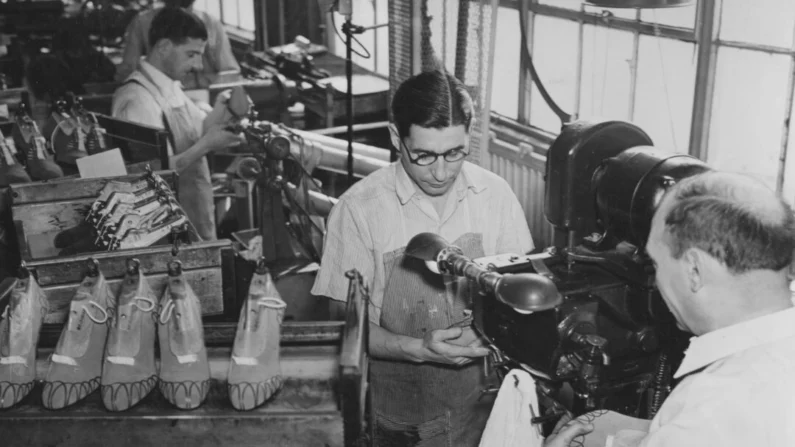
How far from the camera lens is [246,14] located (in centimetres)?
1016

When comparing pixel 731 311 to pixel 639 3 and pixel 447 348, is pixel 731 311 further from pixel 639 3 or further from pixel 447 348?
pixel 639 3

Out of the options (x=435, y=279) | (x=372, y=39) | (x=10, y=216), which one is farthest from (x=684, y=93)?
(x=372, y=39)

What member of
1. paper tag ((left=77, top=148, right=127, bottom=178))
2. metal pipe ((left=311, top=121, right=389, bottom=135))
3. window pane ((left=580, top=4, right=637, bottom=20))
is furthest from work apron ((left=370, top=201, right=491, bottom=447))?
metal pipe ((left=311, top=121, right=389, bottom=135))

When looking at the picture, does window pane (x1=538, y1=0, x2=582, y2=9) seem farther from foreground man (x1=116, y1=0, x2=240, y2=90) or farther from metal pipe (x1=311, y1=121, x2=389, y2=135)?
foreground man (x1=116, y1=0, x2=240, y2=90)

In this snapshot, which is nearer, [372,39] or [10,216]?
[10,216]

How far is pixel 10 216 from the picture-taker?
2.68m

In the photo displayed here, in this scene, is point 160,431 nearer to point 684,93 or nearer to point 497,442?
point 497,442

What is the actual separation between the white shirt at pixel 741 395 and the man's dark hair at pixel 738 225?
0.10 m

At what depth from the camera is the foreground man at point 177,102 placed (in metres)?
3.54

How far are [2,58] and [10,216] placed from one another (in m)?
5.71

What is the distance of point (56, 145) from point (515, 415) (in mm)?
→ 2493

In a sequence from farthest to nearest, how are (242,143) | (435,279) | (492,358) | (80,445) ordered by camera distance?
(242,143), (435,279), (492,358), (80,445)

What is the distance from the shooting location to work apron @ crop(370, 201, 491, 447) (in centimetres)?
192

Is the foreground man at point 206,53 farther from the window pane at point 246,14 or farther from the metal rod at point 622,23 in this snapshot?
the window pane at point 246,14
